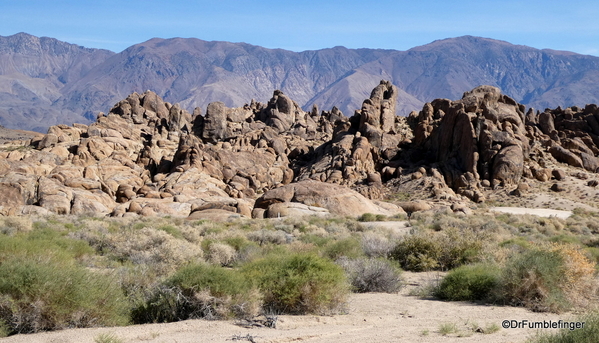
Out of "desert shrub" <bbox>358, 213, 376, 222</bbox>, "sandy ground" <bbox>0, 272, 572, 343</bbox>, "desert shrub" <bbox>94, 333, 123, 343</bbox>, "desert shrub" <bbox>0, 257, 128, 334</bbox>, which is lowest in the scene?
"desert shrub" <bbox>358, 213, 376, 222</bbox>

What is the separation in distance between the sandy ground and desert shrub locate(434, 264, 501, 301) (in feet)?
2.50

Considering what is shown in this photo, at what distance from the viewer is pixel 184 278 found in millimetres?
10805

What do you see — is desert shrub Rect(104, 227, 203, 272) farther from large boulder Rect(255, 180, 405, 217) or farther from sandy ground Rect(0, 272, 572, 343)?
large boulder Rect(255, 180, 405, 217)

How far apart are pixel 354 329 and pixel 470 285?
4520 millimetres

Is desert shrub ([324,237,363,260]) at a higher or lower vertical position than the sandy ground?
lower

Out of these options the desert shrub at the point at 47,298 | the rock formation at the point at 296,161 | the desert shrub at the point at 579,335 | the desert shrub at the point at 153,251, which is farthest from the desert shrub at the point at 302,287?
the rock formation at the point at 296,161

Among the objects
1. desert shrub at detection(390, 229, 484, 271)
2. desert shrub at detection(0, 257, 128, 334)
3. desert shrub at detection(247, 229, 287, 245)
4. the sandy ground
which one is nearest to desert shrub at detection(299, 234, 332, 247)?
desert shrub at detection(247, 229, 287, 245)

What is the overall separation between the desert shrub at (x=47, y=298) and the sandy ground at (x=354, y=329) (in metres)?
0.27

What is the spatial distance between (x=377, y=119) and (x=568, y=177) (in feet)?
80.6

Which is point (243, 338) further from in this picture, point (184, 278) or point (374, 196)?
point (374, 196)

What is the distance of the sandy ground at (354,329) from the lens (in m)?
9.41

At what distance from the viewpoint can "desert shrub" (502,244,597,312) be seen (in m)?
12.2

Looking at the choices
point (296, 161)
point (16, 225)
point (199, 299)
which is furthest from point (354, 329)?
point (296, 161)

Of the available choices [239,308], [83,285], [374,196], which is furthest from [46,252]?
[374,196]
